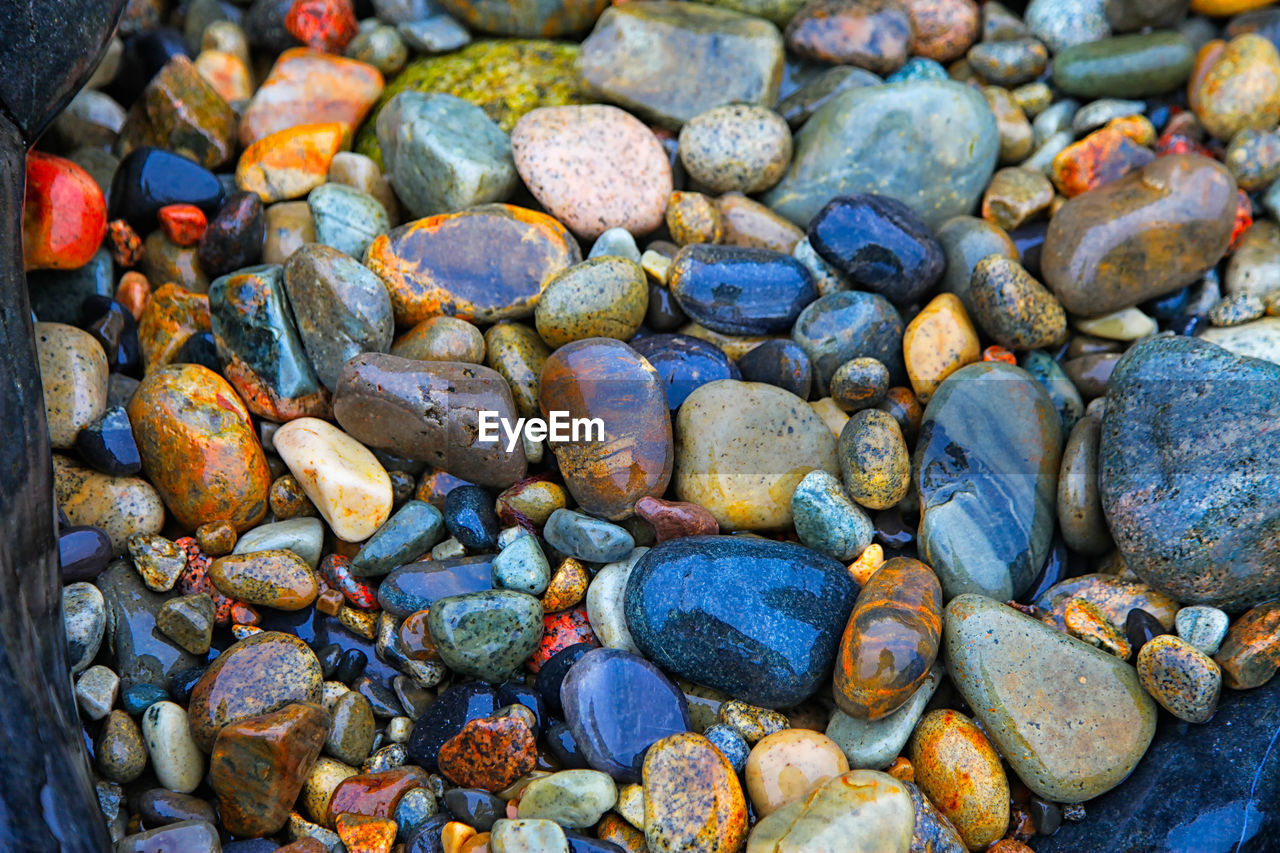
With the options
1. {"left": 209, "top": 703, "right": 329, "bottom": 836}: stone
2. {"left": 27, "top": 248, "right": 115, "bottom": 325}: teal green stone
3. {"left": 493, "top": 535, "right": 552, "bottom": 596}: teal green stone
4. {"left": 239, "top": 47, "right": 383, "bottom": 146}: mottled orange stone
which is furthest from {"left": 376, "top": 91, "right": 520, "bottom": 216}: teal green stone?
{"left": 209, "top": 703, "right": 329, "bottom": 836}: stone

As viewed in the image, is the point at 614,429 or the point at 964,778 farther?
the point at 614,429

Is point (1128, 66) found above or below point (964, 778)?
above

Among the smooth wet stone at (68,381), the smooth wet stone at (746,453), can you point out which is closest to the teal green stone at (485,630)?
the smooth wet stone at (746,453)

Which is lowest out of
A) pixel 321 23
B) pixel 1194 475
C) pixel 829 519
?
pixel 829 519

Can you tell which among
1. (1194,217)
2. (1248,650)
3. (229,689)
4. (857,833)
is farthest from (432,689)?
(1194,217)

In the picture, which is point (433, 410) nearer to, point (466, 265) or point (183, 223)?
point (466, 265)

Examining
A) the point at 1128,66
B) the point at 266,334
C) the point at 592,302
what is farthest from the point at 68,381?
the point at 1128,66

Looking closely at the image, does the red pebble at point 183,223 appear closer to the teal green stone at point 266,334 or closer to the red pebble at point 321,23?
the teal green stone at point 266,334
